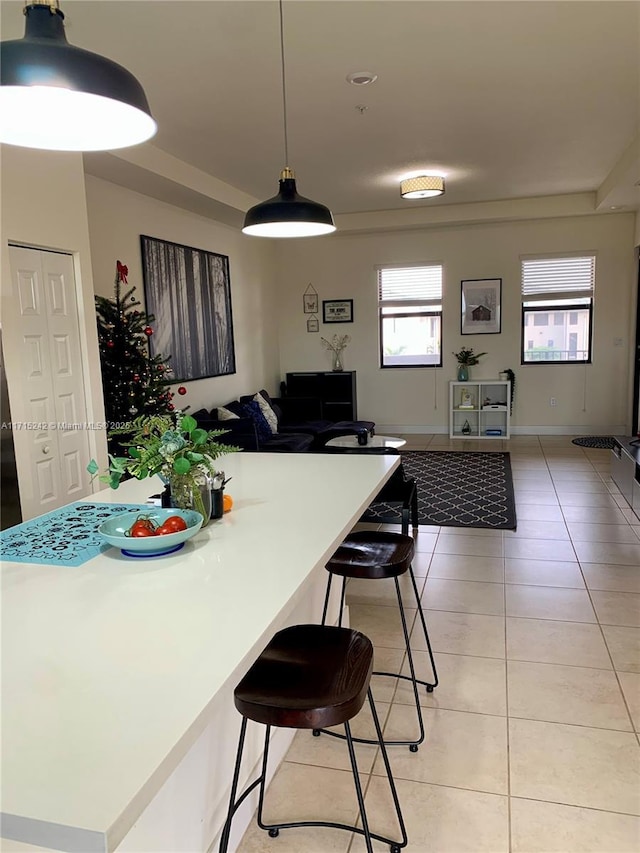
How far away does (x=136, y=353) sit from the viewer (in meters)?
4.27

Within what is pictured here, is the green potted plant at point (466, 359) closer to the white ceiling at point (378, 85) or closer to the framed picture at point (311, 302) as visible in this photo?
the framed picture at point (311, 302)

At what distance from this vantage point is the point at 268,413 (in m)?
6.99

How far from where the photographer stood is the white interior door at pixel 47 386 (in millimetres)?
3352

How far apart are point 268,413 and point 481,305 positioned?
130 inches

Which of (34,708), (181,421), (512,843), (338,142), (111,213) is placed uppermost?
(338,142)

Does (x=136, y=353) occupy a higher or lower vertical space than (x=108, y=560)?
higher

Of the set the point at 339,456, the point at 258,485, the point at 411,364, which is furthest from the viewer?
the point at 411,364

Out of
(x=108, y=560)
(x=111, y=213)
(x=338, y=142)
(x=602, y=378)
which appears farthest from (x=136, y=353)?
(x=602, y=378)

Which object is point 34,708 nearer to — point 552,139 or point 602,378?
point 552,139

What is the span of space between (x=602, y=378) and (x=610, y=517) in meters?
3.77

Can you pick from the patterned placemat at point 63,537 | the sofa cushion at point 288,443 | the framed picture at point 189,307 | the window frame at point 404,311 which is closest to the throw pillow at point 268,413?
the sofa cushion at point 288,443

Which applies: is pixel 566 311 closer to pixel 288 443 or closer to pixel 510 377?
pixel 510 377

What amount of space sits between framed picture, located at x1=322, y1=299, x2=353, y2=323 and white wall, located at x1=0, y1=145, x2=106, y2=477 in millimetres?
5059

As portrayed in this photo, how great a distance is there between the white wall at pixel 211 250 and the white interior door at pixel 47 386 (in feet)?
3.77
